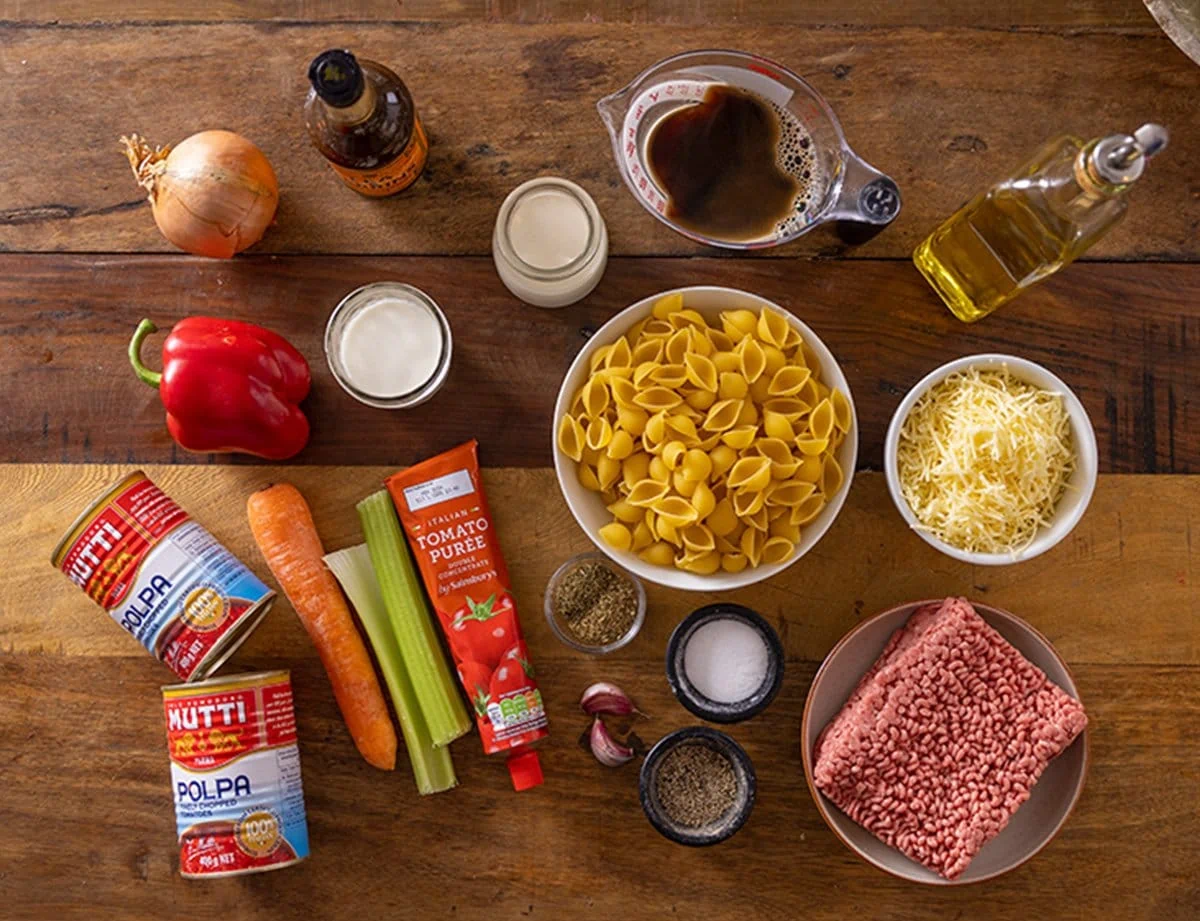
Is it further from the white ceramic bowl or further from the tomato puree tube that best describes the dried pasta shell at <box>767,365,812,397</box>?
the tomato puree tube

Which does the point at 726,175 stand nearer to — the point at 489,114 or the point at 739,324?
the point at 739,324

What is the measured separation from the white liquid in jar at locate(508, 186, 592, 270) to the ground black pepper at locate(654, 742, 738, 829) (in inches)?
27.1

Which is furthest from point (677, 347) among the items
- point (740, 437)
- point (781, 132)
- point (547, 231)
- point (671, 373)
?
point (781, 132)

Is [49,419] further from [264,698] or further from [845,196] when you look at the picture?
[845,196]

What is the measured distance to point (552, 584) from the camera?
1.44m

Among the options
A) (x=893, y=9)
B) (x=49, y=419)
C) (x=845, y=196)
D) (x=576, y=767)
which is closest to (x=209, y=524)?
(x=49, y=419)

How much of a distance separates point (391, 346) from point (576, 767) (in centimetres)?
64

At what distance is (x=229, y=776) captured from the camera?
1.32 meters

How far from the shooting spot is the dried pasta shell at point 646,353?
1.36 meters

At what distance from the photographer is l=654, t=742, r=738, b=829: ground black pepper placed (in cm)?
139

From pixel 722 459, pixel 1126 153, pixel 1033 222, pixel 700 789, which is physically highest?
pixel 1126 153

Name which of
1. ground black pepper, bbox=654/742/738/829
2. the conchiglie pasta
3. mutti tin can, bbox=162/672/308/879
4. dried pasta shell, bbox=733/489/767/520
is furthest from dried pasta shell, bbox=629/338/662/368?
mutti tin can, bbox=162/672/308/879

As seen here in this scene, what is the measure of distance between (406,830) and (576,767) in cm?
26

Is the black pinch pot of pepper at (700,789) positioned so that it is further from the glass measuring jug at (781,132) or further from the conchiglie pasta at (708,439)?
the glass measuring jug at (781,132)
